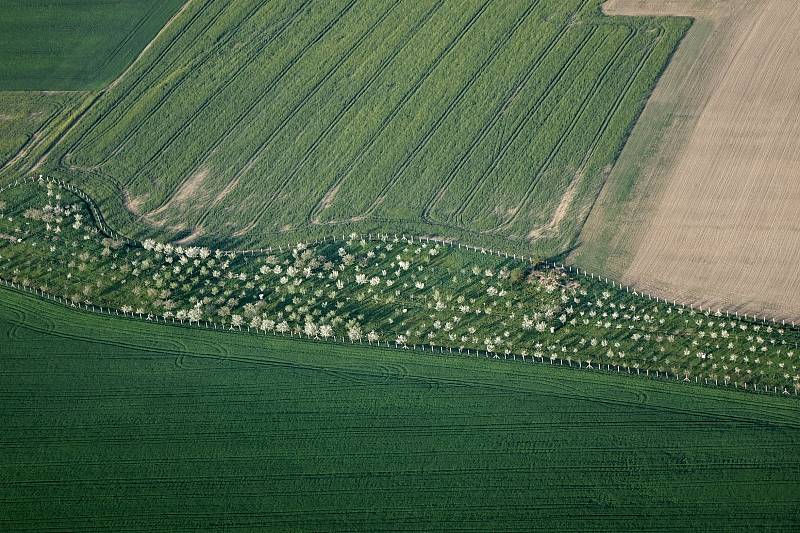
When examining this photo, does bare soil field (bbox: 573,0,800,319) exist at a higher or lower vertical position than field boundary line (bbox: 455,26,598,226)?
lower

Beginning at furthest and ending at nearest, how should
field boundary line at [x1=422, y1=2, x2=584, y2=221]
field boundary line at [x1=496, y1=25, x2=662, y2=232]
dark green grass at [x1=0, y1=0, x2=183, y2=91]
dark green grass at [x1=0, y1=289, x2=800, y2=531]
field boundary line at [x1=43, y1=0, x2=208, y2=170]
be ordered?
dark green grass at [x1=0, y1=0, x2=183, y2=91]
field boundary line at [x1=43, y1=0, x2=208, y2=170]
field boundary line at [x1=422, y1=2, x2=584, y2=221]
field boundary line at [x1=496, y1=25, x2=662, y2=232]
dark green grass at [x1=0, y1=289, x2=800, y2=531]

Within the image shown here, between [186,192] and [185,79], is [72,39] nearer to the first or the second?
[185,79]

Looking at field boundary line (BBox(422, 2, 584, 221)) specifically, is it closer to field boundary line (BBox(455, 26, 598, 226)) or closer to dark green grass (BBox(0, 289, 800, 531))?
field boundary line (BBox(455, 26, 598, 226))

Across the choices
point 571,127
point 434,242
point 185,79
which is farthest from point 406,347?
point 185,79

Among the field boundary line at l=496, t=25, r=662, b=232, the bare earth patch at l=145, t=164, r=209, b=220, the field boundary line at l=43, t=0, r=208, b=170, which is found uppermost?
the field boundary line at l=43, t=0, r=208, b=170

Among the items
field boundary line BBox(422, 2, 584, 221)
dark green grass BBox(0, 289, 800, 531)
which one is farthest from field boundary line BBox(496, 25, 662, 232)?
dark green grass BBox(0, 289, 800, 531)

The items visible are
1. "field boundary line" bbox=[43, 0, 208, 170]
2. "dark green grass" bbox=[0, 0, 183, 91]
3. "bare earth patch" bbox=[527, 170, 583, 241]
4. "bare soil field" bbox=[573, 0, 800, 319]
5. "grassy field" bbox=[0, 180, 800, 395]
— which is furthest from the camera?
"dark green grass" bbox=[0, 0, 183, 91]

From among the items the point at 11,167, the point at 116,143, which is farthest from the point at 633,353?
the point at 11,167
